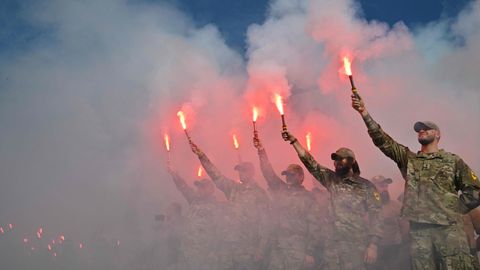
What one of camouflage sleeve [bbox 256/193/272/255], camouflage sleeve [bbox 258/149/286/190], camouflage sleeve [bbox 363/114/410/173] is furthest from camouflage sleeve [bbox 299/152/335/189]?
camouflage sleeve [bbox 256/193/272/255]

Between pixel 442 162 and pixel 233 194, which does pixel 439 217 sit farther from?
pixel 233 194

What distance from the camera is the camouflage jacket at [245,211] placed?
941 cm

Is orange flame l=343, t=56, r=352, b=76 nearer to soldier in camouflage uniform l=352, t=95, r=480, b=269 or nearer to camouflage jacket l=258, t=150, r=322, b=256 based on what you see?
soldier in camouflage uniform l=352, t=95, r=480, b=269

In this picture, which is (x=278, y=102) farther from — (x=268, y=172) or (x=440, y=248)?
(x=440, y=248)

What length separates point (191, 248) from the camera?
33.9ft

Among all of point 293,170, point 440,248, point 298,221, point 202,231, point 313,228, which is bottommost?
point 440,248

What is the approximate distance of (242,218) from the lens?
9.46 metres

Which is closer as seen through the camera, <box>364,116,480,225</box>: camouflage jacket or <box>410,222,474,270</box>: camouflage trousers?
<box>410,222,474,270</box>: camouflage trousers

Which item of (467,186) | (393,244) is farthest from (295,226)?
(467,186)

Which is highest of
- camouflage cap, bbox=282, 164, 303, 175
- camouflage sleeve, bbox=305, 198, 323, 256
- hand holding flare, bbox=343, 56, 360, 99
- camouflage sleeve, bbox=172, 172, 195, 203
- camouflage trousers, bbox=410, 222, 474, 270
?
hand holding flare, bbox=343, 56, 360, 99

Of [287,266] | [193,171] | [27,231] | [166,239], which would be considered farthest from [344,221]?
[27,231]

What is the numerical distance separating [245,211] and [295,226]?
149 centimetres

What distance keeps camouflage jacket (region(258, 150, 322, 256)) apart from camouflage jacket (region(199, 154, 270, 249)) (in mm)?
666

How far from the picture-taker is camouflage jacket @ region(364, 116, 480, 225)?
5.41m
